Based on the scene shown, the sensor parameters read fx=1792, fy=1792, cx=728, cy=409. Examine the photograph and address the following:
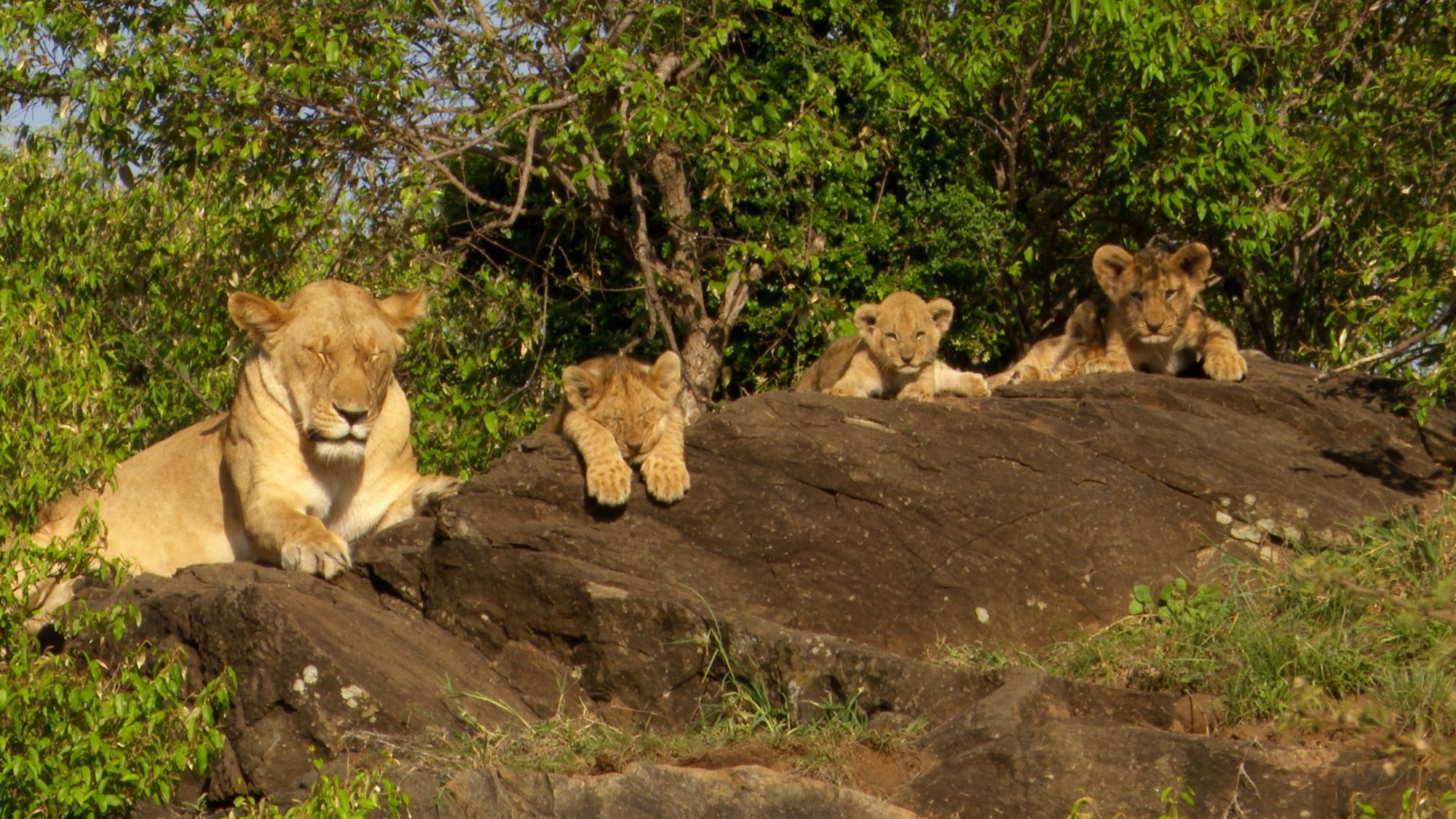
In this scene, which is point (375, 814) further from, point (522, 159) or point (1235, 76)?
point (1235, 76)

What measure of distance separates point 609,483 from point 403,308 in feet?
5.31

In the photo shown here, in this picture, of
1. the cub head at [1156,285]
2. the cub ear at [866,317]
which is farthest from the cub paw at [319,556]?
the cub head at [1156,285]

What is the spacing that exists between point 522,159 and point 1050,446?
3.77m

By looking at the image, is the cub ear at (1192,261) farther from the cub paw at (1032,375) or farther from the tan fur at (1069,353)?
the cub paw at (1032,375)

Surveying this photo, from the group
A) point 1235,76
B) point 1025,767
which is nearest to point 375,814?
point 1025,767

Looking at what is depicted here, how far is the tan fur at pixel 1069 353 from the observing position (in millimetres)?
10250

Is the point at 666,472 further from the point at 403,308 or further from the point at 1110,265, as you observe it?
the point at 1110,265

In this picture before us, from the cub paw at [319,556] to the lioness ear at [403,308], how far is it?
1.24 metres

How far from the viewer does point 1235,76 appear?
10875mm

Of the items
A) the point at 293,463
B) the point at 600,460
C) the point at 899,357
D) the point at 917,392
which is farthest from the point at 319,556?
the point at 917,392

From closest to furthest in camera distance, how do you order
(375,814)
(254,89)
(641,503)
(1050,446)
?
(375,814)
(641,503)
(1050,446)
(254,89)

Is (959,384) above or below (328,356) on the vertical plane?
below

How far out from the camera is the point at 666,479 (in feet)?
25.5

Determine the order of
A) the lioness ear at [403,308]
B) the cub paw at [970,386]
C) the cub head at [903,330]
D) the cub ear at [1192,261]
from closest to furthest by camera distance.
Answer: the lioness ear at [403,308] < the cub head at [903,330] < the cub paw at [970,386] < the cub ear at [1192,261]
